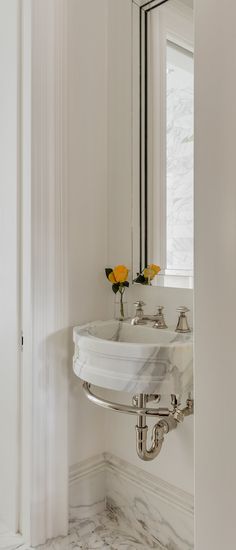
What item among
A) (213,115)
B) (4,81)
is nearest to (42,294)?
(4,81)

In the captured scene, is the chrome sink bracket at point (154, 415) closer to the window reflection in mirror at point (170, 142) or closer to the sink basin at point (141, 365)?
the sink basin at point (141, 365)

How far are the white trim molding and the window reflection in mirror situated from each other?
29 cm

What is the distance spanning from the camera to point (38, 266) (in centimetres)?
130

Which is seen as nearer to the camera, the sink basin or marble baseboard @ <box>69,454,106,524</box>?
the sink basin

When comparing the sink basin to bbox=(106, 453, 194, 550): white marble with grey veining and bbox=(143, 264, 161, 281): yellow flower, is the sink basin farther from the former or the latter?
bbox=(106, 453, 194, 550): white marble with grey veining

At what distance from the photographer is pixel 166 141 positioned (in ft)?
4.37

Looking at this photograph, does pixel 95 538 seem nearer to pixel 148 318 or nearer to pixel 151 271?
pixel 148 318

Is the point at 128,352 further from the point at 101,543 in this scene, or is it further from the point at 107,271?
the point at 101,543

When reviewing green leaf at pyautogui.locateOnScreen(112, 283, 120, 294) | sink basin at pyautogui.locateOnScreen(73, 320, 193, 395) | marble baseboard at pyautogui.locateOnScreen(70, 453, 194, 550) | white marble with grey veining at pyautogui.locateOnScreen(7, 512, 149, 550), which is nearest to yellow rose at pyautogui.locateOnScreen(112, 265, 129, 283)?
green leaf at pyautogui.locateOnScreen(112, 283, 120, 294)

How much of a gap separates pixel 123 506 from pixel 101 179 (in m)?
1.19

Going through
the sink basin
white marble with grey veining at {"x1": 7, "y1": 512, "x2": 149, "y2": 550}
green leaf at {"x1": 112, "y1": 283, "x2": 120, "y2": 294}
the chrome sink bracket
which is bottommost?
white marble with grey veining at {"x1": 7, "y1": 512, "x2": 149, "y2": 550}

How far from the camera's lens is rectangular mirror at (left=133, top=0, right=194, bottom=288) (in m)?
1.26

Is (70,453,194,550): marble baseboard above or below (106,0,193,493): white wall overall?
below

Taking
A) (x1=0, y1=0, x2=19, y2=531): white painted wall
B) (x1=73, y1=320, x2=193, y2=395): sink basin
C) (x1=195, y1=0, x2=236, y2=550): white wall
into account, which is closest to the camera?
(x1=195, y1=0, x2=236, y2=550): white wall
